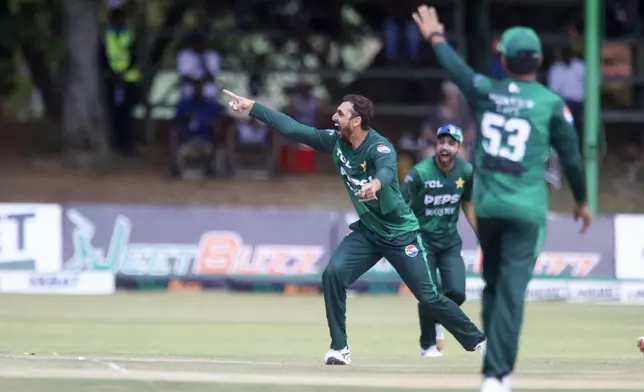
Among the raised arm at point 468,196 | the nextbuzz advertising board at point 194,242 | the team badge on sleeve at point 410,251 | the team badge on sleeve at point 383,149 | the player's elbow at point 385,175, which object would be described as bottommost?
the nextbuzz advertising board at point 194,242

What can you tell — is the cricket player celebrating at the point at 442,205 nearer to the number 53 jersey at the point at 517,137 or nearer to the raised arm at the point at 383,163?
the raised arm at the point at 383,163

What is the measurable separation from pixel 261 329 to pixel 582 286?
5101 mm

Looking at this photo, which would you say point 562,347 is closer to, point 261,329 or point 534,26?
point 261,329

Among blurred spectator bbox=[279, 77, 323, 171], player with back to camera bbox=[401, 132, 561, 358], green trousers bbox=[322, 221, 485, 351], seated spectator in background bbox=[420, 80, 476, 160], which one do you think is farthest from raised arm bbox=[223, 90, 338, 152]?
blurred spectator bbox=[279, 77, 323, 171]

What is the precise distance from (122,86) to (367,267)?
1459 centimetres

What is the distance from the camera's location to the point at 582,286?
58.4 ft

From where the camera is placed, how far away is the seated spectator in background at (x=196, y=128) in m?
22.5

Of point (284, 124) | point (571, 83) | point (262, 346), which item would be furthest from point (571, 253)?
point (284, 124)

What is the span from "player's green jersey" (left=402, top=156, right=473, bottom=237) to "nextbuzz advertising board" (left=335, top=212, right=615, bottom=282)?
18.6 feet

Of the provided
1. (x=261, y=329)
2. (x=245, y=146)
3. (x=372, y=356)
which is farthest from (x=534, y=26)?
(x=372, y=356)

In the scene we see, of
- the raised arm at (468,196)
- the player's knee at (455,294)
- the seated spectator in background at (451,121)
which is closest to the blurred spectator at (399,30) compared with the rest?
the seated spectator in background at (451,121)

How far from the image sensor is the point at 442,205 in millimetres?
12203

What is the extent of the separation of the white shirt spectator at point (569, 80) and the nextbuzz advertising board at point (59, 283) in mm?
8351

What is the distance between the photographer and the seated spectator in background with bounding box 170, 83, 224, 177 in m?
22.5
